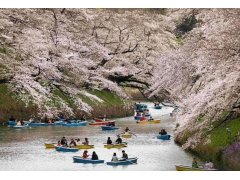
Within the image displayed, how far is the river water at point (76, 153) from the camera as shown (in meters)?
25.3

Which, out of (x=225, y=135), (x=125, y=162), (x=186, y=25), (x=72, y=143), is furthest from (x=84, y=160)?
(x=186, y=25)

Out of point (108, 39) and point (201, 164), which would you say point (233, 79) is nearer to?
point (201, 164)

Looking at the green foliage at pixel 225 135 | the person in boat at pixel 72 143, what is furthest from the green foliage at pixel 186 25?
the green foliage at pixel 225 135

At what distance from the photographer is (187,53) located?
2684 centimetres

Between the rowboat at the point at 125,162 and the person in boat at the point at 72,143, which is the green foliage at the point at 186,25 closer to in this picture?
the person in boat at the point at 72,143

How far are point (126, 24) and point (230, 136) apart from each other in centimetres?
2285

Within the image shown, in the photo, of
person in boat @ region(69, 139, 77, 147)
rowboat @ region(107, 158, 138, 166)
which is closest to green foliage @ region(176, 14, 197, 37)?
person in boat @ region(69, 139, 77, 147)

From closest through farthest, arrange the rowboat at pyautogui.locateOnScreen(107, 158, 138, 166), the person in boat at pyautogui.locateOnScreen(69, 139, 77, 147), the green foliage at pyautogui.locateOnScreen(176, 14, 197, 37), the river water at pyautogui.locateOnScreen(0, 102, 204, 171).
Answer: the river water at pyautogui.locateOnScreen(0, 102, 204, 171), the rowboat at pyautogui.locateOnScreen(107, 158, 138, 166), the person in boat at pyautogui.locateOnScreen(69, 139, 77, 147), the green foliage at pyautogui.locateOnScreen(176, 14, 197, 37)

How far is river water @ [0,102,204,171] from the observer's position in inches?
997

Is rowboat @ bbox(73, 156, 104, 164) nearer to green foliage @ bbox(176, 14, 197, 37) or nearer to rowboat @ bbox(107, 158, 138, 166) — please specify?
rowboat @ bbox(107, 158, 138, 166)

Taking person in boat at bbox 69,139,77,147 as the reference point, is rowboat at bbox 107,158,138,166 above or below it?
below

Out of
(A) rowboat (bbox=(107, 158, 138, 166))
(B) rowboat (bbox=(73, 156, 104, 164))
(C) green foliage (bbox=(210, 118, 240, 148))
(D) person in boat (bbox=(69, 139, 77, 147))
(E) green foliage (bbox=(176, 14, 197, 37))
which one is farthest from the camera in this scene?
(E) green foliage (bbox=(176, 14, 197, 37))

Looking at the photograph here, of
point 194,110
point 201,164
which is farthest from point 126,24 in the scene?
point 194,110

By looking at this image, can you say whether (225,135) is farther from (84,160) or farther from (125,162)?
(84,160)
